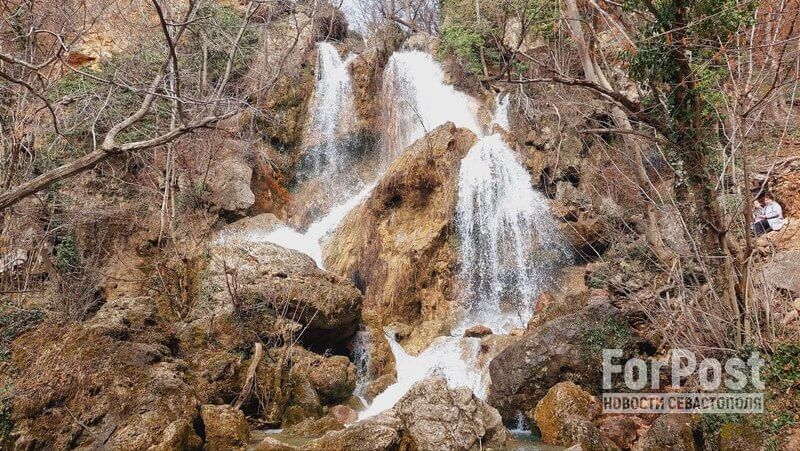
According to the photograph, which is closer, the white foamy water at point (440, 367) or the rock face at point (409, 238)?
the white foamy water at point (440, 367)

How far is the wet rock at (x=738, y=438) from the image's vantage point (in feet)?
16.9

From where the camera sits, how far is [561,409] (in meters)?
7.25

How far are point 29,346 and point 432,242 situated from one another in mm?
8938

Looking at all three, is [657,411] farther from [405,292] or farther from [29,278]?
[29,278]

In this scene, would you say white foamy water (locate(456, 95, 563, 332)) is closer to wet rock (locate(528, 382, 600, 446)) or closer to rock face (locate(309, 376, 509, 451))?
wet rock (locate(528, 382, 600, 446))

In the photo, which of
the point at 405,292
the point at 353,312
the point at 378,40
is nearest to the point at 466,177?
the point at 405,292

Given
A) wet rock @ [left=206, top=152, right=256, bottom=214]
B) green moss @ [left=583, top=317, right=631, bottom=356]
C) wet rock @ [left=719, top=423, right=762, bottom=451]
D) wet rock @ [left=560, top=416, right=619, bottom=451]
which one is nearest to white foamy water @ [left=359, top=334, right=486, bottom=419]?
green moss @ [left=583, top=317, right=631, bottom=356]

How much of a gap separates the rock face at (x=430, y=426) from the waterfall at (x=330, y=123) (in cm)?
1331

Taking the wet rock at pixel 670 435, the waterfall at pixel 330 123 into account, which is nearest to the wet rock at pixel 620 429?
the wet rock at pixel 670 435

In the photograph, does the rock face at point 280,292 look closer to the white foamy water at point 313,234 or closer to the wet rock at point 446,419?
the wet rock at point 446,419

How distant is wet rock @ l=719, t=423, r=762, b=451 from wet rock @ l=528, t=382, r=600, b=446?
1.80 metres

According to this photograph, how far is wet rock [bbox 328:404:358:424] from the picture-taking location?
8.60m

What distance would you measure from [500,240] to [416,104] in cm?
811

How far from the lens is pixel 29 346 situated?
7.21 meters
